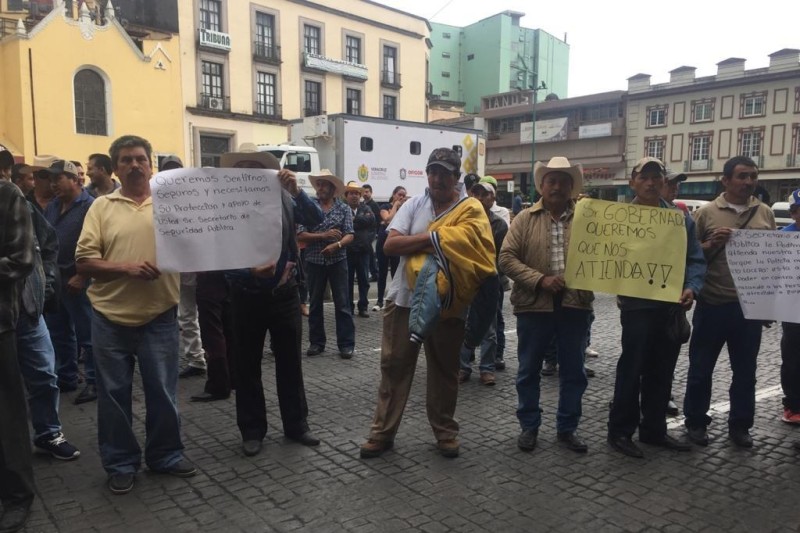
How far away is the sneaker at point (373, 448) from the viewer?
4.05 meters

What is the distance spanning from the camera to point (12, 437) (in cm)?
318

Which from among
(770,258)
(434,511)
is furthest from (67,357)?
(770,258)

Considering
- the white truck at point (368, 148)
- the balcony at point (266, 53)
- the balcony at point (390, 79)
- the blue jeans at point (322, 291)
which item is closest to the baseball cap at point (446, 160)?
the blue jeans at point (322, 291)

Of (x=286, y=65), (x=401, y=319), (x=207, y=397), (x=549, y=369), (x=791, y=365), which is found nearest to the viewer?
(x=401, y=319)

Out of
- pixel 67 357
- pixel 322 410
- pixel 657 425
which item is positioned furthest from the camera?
pixel 67 357

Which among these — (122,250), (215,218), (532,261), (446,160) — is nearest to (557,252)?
(532,261)

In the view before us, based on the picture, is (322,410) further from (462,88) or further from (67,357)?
(462,88)

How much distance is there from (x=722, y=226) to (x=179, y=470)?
402 cm

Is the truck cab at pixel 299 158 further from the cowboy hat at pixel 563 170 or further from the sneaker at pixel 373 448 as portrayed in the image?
the sneaker at pixel 373 448

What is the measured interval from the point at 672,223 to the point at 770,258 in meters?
0.76

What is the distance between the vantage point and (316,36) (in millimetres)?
39312

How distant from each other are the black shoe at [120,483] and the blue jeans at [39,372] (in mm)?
769

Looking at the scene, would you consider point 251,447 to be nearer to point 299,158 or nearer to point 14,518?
point 14,518

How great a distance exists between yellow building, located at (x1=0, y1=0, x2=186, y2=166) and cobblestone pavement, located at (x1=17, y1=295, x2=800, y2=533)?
83.7 ft
